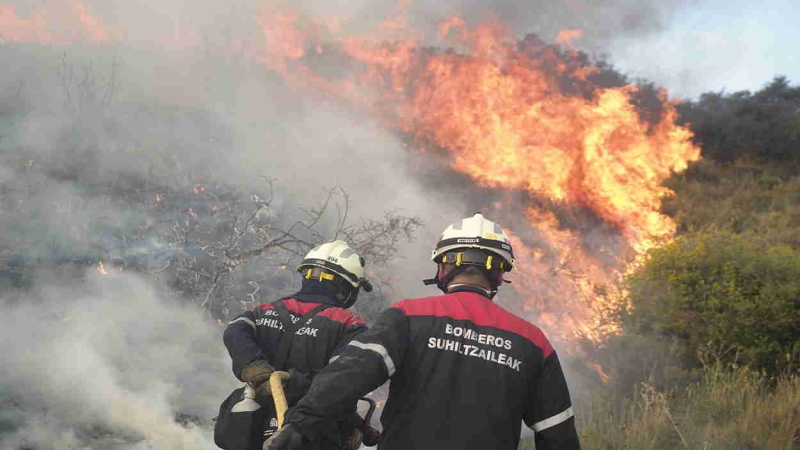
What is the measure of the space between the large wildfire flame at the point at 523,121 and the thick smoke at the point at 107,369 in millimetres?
6173

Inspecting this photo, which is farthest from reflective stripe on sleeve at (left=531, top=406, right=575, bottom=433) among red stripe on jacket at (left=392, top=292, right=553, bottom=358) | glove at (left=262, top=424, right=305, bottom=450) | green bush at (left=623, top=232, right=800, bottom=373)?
green bush at (left=623, top=232, right=800, bottom=373)

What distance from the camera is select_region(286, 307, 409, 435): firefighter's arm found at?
87.7 inches

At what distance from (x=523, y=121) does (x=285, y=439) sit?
13.3 m

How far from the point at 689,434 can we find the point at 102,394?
18.6ft

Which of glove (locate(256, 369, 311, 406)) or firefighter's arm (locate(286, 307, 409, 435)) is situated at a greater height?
glove (locate(256, 369, 311, 406))

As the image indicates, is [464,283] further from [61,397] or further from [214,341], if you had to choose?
[214,341]

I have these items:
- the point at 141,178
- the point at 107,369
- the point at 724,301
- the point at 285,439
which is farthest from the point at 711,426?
the point at 141,178

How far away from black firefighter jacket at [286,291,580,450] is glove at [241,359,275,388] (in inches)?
38.2

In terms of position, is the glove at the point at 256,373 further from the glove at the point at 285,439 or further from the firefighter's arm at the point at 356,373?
the glove at the point at 285,439

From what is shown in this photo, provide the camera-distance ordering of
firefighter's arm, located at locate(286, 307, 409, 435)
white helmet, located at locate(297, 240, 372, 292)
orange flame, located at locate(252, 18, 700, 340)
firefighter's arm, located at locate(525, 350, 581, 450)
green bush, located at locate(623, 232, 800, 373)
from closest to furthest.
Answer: firefighter's arm, located at locate(286, 307, 409, 435)
firefighter's arm, located at locate(525, 350, 581, 450)
white helmet, located at locate(297, 240, 372, 292)
green bush, located at locate(623, 232, 800, 373)
orange flame, located at locate(252, 18, 700, 340)

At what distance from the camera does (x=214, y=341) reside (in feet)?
24.7

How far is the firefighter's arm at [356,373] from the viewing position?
2.23 meters

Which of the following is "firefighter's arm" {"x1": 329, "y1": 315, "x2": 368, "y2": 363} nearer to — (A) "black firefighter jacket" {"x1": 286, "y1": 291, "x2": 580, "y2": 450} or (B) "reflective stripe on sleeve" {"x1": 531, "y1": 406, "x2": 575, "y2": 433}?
(A) "black firefighter jacket" {"x1": 286, "y1": 291, "x2": 580, "y2": 450}

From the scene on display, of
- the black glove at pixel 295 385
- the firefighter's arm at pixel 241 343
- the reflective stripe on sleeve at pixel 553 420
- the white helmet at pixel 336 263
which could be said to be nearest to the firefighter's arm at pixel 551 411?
the reflective stripe on sleeve at pixel 553 420
